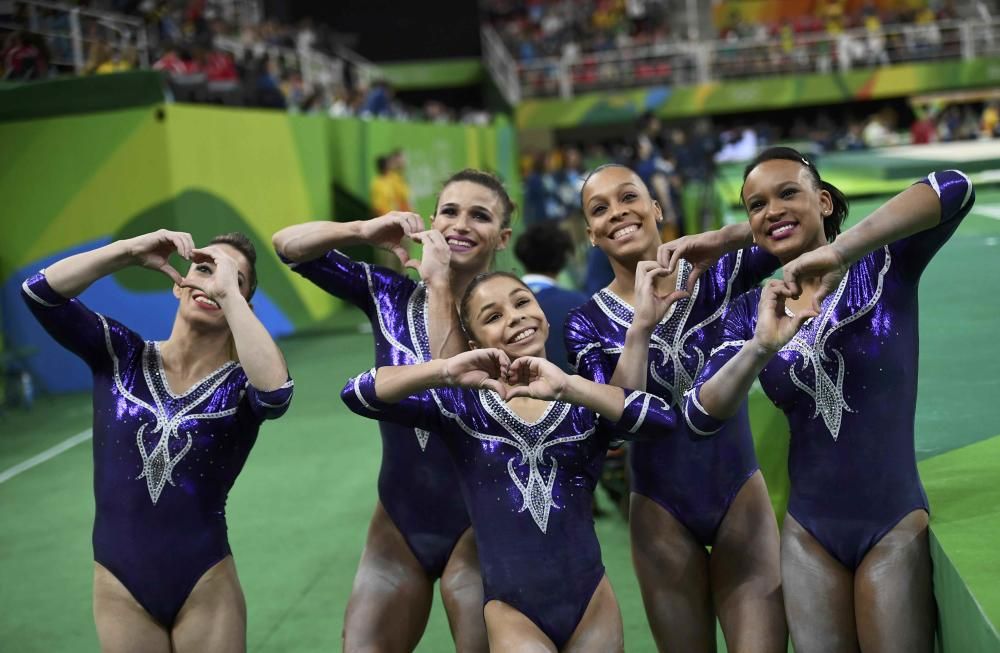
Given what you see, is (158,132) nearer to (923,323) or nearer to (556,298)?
(556,298)

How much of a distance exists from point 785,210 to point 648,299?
1.31 ft

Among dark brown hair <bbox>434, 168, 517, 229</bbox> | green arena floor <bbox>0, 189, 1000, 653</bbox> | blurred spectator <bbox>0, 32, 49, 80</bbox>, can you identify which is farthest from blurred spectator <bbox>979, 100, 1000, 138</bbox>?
dark brown hair <bbox>434, 168, 517, 229</bbox>

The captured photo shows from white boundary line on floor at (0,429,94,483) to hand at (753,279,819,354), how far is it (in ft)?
19.5

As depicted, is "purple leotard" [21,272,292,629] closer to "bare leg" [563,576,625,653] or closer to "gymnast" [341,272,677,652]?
"gymnast" [341,272,677,652]

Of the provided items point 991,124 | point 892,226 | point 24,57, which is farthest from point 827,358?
point 991,124

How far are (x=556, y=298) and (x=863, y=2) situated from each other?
27724 millimetres

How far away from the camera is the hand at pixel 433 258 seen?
304 cm

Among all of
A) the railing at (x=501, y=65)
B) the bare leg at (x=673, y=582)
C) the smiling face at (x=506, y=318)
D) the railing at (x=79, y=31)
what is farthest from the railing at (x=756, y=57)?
the smiling face at (x=506, y=318)

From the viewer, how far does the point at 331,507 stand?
6348mm

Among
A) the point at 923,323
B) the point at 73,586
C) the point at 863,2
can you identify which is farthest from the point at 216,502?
the point at 863,2

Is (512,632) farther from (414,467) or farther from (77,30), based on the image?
(77,30)

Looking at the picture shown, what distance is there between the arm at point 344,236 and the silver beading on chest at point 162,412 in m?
0.36

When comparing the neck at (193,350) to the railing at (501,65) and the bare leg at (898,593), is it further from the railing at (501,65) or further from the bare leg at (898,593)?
the railing at (501,65)

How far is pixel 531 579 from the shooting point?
273cm
